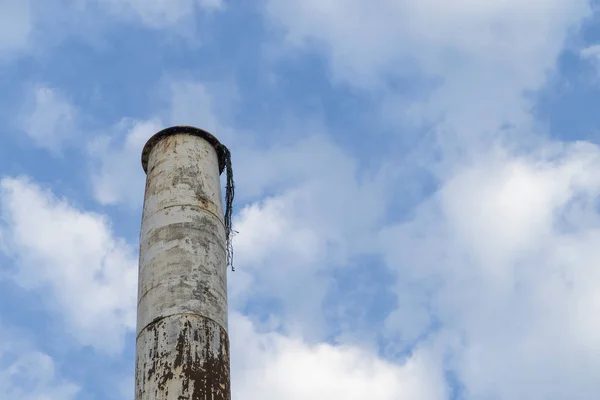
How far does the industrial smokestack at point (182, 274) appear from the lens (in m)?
9.05

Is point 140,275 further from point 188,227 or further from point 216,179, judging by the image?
point 216,179

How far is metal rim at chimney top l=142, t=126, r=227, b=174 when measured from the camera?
11758 mm

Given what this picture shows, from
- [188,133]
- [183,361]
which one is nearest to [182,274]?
[183,361]

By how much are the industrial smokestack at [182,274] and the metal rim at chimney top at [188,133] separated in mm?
13

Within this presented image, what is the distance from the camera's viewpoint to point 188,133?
11.8m

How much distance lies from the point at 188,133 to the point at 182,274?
2.56 m

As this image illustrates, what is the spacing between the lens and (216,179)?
38.1 ft

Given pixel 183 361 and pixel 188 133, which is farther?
pixel 188 133

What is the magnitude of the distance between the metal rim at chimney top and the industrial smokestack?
1cm

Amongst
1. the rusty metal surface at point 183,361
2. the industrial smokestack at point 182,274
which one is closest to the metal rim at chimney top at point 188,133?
the industrial smokestack at point 182,274

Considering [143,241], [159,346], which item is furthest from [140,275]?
[159,346]

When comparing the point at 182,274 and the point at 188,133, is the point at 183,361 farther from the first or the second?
the point at 188,133

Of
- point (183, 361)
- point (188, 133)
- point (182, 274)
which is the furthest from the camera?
point (188, 133)

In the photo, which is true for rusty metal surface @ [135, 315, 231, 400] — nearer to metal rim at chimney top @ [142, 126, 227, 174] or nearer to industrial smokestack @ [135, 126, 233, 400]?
industrial smokestack @ [135, 126, 233, 400]
